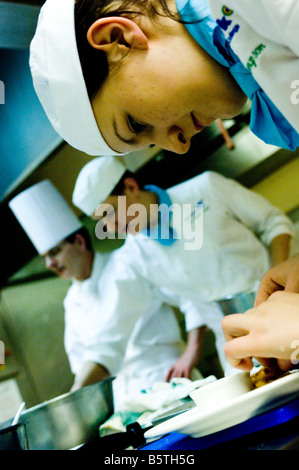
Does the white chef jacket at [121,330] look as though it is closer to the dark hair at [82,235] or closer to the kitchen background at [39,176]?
the dark hair at [82,235]

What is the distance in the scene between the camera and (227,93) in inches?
25.9

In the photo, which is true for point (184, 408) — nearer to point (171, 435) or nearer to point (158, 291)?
point (171, 435)

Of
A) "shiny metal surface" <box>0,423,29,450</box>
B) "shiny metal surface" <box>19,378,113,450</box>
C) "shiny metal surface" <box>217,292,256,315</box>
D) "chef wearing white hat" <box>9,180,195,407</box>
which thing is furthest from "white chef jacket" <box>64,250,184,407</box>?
"shiny metal surface" <box>0,423,29,450</box>

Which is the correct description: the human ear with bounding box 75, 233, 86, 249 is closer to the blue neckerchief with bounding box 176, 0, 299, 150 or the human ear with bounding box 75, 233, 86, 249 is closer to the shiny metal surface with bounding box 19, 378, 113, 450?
the shiny metal surface with bounding box 19, 378, 113, 450

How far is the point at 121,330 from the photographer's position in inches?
67.8

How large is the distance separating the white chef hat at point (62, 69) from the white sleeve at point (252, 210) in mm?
996

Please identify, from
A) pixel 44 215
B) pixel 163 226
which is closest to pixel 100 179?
pixel 163 226

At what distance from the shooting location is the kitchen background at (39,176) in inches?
54.0

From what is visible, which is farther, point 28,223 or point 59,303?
point 59,303

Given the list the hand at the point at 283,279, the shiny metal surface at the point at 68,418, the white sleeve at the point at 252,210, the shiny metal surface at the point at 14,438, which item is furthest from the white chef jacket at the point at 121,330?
the hand at the point at 283,279

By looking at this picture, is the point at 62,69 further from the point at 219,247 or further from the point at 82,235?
the point at 82,235

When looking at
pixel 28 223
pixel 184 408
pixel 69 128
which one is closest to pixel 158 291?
pixel 28 223

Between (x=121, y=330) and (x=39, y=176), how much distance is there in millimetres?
845

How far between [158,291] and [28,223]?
63cm
